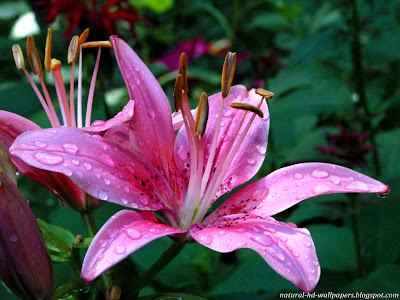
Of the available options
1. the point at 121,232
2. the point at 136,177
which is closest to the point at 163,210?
the point at 136,177

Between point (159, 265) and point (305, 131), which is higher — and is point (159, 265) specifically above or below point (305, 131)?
above

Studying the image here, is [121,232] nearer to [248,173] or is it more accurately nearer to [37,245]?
[37,245]

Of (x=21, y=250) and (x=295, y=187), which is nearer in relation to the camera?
(x=21, y=250)

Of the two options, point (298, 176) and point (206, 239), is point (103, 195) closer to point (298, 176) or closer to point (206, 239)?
point (206, 239)

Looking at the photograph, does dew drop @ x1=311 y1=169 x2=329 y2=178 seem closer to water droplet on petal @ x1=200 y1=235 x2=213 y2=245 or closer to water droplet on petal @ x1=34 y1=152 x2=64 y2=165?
water droplet on petal @ x1=200 y1=235 x2=213 y2=245

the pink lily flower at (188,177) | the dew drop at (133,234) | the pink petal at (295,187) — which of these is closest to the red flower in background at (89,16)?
the pink lily flower at (188,177)

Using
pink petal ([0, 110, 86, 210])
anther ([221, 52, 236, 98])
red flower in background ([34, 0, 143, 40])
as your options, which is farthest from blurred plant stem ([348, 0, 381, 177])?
pink petal ([0, 110, 86, 210])

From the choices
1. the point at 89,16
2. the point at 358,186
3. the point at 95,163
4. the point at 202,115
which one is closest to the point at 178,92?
the point at 202,115
